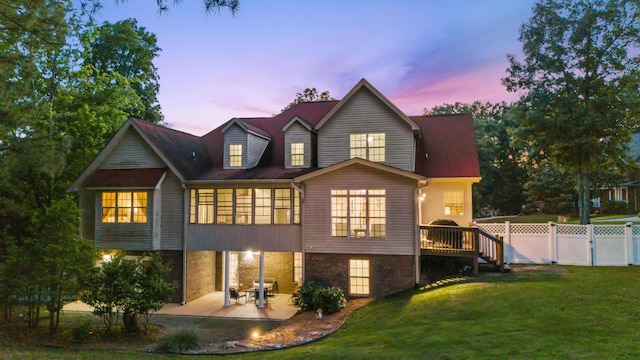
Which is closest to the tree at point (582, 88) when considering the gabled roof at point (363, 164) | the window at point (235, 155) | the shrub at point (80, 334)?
the gabled roof at point (363, 164)

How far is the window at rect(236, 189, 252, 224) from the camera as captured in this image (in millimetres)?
19188

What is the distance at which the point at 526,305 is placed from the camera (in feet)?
38.7

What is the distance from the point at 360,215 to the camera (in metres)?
17.7

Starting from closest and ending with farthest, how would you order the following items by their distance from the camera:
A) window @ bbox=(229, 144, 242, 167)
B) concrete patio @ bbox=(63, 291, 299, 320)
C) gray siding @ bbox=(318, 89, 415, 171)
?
concrete patio @ bbox=(63, 291, 299, 320) → gray siding @ bbox=(318, 89, 415, 171) → window @ bbox=(229, 144, 242, 167)

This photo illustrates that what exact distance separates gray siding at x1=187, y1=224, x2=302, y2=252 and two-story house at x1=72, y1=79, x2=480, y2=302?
5 centimetres

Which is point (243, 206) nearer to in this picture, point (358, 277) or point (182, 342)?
point (358, 277)

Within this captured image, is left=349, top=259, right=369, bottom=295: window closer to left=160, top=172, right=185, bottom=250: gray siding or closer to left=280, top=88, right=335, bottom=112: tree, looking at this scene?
left=160, top=172, right=185, bottom=250: gray siding

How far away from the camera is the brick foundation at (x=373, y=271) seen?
669 inches

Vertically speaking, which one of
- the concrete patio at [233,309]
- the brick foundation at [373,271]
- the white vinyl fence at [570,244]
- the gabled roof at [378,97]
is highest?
the gabled roof at [378,97]

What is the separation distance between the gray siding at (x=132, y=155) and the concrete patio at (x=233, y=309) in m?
6.63

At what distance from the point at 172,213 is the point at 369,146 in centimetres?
988

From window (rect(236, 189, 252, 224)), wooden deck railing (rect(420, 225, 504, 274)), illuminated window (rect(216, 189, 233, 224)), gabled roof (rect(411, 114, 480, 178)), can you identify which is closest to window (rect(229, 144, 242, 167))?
illuminated window (rect(216, 189, 233, 224))

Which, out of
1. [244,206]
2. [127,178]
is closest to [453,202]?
[244,206]

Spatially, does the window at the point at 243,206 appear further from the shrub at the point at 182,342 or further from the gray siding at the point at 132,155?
the shrub at the point at 182,342
